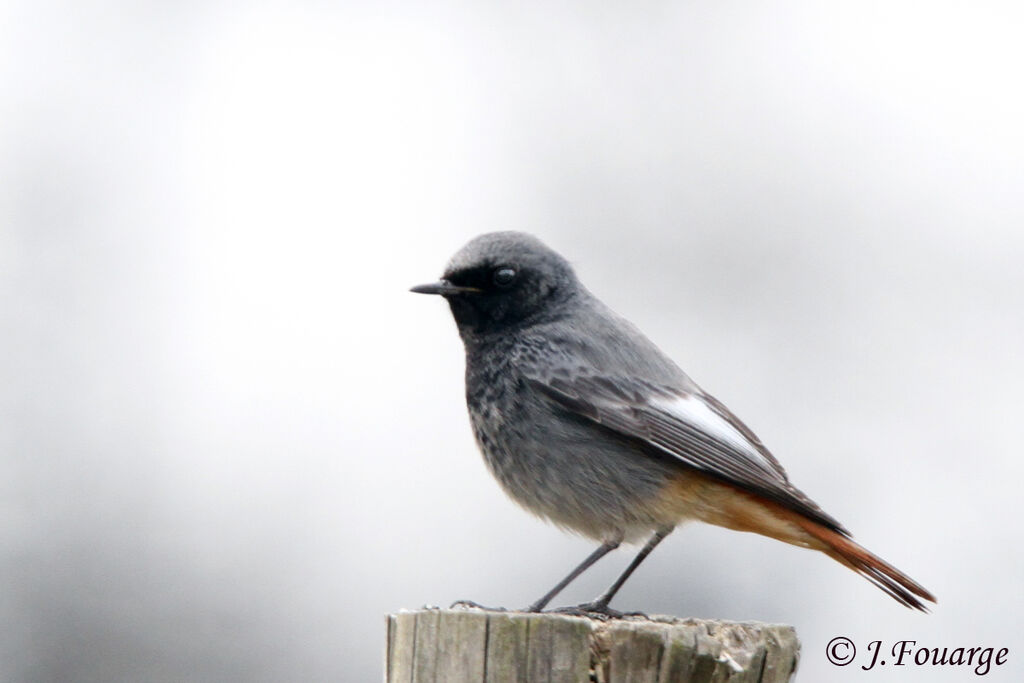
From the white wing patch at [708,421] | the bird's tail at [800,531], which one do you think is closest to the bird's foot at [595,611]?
the bird's tail at [800,531]

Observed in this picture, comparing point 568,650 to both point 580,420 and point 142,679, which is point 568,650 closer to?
point 580,420

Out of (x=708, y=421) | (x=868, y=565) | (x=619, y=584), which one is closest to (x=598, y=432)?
(x=708, y=421)

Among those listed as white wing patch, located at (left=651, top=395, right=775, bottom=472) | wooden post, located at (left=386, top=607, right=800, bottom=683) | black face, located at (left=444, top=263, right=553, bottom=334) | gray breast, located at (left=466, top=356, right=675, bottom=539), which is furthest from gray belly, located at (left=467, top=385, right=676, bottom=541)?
wooden post, located at (left=386, top=607, right=800, bottom=683)

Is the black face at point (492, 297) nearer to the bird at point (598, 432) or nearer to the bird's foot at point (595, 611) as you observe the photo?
the bird at point (598, 432)

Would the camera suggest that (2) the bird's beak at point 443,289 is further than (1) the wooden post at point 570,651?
Yes

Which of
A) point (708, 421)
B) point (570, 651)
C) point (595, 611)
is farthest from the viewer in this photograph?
point (708, 421)

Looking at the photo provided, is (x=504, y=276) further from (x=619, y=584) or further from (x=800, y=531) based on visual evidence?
(x=800, y=531)

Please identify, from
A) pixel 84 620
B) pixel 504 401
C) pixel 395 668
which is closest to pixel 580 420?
pixel 504 401
